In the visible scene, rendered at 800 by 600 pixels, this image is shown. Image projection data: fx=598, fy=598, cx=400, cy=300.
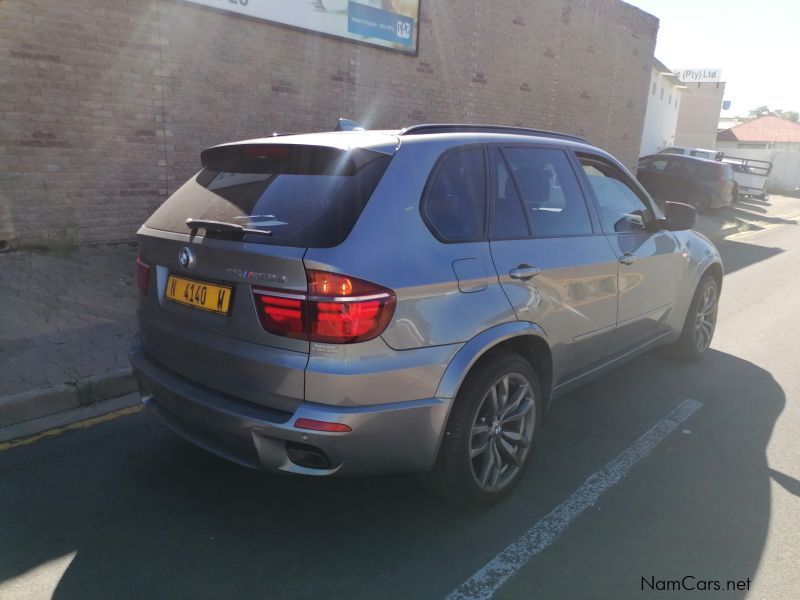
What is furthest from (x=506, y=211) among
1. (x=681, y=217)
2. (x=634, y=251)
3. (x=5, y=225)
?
(x=5, y=225)

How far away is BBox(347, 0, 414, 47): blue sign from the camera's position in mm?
9094

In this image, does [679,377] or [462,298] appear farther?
[679,377]

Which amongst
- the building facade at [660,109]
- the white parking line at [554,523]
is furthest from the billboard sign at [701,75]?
the white parking line at [554,523]

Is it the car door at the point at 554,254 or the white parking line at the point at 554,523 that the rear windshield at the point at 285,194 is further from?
the white parking line at the point at 554,523

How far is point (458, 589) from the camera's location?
2.48 metres

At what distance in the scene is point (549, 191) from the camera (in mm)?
3529

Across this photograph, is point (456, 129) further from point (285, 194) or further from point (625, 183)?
point (625, 183)

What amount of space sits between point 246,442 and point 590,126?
15.5m

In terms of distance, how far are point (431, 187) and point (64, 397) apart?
3016 mm

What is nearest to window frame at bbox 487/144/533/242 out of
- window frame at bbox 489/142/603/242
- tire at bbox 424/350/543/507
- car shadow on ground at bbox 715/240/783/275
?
window frame at bbox 489/142/603/242

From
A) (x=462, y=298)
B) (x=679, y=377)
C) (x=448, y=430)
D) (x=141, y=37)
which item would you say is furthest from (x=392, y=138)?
(x=141, y=37)

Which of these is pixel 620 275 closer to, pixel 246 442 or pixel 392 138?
pixel 392 138

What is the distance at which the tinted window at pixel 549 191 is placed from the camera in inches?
131

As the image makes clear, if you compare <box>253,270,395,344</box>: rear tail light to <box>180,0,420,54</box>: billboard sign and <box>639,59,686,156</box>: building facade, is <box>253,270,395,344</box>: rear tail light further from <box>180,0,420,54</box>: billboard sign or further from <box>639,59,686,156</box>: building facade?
<box>639,59,686,156</box>: building facade
